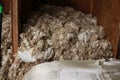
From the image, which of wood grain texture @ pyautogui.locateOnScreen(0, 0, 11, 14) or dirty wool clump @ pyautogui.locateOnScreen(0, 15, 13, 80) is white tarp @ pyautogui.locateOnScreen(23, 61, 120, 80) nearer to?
dirty wool clump @ pyautogui.locateOnScreen(0, 15, 13, 80)

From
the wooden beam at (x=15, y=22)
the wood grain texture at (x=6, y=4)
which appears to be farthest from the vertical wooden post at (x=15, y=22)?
the wood grain texture at (x=6, y=4)

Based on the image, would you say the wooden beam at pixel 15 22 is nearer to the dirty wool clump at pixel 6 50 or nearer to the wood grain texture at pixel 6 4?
the dirty wool clump at pixel 6 50

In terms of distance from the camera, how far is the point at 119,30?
1394 millimetres

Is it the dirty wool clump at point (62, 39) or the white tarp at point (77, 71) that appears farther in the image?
the dirty wool clump at point (62, 39)

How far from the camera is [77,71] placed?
1112 mm

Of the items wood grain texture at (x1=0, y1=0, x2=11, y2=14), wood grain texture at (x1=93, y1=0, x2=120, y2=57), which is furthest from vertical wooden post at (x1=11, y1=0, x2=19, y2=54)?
wood grain texture at (x1=93, y1=0, x2=120, y2=57)

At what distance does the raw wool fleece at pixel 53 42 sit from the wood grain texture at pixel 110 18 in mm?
44

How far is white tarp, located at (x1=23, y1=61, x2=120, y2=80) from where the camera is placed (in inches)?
42.1

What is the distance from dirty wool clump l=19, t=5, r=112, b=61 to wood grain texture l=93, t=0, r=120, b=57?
43mm

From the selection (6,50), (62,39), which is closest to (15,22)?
(6,50)

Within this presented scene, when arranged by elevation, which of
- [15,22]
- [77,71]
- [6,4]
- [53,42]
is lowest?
[77,71]

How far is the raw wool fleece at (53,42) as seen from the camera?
4.49ft

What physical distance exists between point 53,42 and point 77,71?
372 mm

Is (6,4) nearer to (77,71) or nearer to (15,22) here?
(15,22)
